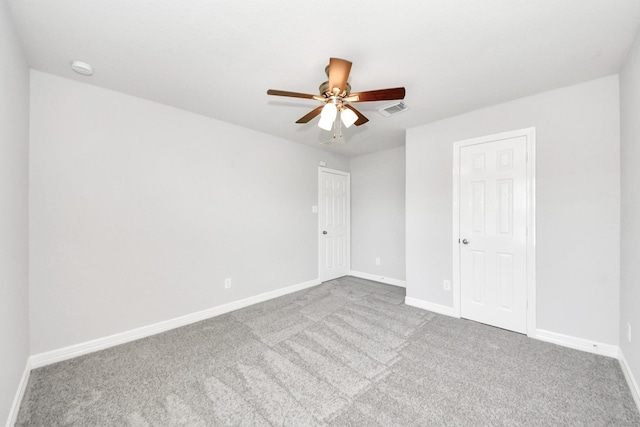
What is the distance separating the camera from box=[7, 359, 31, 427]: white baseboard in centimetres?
149

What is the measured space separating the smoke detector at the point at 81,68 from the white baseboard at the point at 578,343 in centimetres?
468

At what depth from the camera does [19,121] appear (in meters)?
1.78

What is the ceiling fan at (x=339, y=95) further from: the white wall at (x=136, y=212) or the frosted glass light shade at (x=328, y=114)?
the white wall at (x=136, y=212)

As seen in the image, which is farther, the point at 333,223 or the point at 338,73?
the point at 333,223

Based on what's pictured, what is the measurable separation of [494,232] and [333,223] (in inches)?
100

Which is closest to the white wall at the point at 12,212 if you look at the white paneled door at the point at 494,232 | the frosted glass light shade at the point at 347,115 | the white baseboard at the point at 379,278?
the frosted glass light shade at the point at 347,115

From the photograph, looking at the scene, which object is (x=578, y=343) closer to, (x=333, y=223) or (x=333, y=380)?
(x=333, y=380)

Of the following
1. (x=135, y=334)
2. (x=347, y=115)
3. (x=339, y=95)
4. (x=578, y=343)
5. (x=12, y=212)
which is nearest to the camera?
(x=12, y=212)

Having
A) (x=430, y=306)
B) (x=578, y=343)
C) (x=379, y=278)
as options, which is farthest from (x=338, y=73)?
(x=379, y=278)

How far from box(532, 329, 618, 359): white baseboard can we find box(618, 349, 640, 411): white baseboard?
0.22 feet

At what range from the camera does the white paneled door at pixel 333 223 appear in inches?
177

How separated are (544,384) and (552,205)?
1.58 m

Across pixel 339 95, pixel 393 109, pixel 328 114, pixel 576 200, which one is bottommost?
pixel 576 200

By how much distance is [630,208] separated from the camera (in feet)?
6.26
